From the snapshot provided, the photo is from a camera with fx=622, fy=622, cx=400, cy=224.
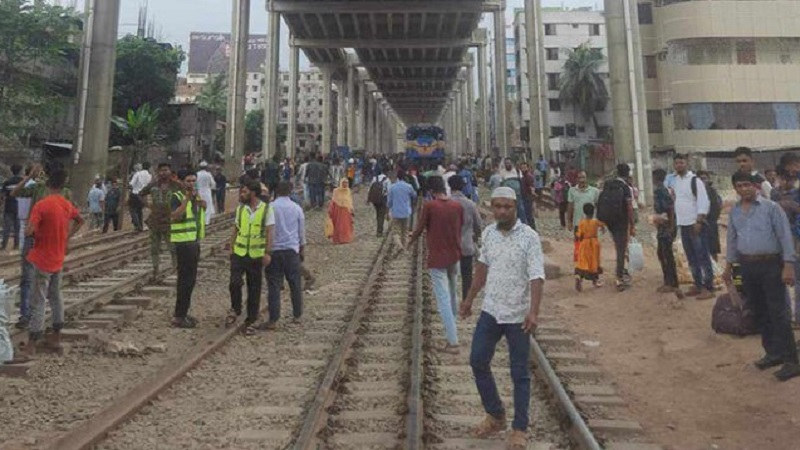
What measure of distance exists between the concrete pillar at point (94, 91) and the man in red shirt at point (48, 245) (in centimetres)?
1540

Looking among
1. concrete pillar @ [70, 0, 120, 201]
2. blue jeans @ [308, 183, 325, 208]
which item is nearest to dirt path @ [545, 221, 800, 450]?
blue jeans @ [308, 183, 325, 208]

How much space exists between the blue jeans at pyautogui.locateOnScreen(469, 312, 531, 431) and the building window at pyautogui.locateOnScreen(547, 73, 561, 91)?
5001cm

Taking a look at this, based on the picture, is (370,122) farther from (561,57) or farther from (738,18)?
(738,18)

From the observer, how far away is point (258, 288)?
7.66 meters

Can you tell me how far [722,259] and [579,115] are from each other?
40747 millimetres

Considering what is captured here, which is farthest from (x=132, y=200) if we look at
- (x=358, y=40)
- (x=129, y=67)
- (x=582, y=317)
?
(x=358, y=40)

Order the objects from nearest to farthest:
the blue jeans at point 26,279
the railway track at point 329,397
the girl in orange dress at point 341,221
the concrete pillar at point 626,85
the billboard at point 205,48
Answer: the railway track at point 329,397, the blue jeans at point 26,279, the girl in orange dress at point 341,221, the concrete pillar at point 626,85, the billboard at point 205,48

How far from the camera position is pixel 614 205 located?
884 centimetres

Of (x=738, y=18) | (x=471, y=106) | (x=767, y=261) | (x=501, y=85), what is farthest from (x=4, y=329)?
(x=471, y=106)

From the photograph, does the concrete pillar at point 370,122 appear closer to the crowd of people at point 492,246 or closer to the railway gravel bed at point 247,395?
the crowd of people at point 492,246

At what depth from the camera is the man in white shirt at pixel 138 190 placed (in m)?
15.3

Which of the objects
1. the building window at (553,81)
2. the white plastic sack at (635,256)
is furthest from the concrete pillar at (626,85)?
the building window at (553,81)

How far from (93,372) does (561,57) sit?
52488 mm

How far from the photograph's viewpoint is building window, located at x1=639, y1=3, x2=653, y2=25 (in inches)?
1394
